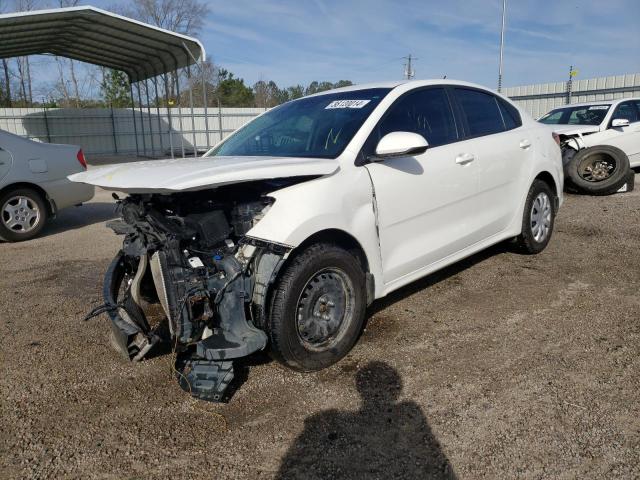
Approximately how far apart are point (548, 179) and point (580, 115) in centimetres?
646

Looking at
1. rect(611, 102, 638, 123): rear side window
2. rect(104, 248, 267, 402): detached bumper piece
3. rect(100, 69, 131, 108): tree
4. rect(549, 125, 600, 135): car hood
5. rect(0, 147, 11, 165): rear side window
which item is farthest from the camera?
rect(100, 69, 131, 108): tree

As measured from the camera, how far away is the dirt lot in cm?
233

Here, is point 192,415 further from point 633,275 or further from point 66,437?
point 633,275

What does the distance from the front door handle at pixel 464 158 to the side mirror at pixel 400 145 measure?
2.80 ft

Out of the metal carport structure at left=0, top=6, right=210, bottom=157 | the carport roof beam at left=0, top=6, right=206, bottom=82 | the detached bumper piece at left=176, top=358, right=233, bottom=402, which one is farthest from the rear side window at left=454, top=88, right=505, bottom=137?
the carport roof beam at left=0, top=6, right=206, bottom=82

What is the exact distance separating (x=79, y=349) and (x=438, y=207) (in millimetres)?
2796

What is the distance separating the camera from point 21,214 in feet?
22.5

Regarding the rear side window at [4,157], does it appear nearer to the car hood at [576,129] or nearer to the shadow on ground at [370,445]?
the shadow on ground at [370,445]

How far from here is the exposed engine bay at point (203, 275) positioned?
2744 millimetres

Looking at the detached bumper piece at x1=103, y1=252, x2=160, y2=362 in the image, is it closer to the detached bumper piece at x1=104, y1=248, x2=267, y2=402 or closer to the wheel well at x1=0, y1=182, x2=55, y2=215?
the detached bumper piece at x1=104, y1=248, x2=267, y2=402

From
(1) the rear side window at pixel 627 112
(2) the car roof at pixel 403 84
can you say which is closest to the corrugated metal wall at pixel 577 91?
(1) the rear side window at pixel 627 112

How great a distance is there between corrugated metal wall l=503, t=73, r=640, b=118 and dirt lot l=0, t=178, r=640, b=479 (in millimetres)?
16562

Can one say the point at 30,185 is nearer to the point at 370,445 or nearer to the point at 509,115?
the point at 509,115

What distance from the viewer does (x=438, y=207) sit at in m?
3.78
